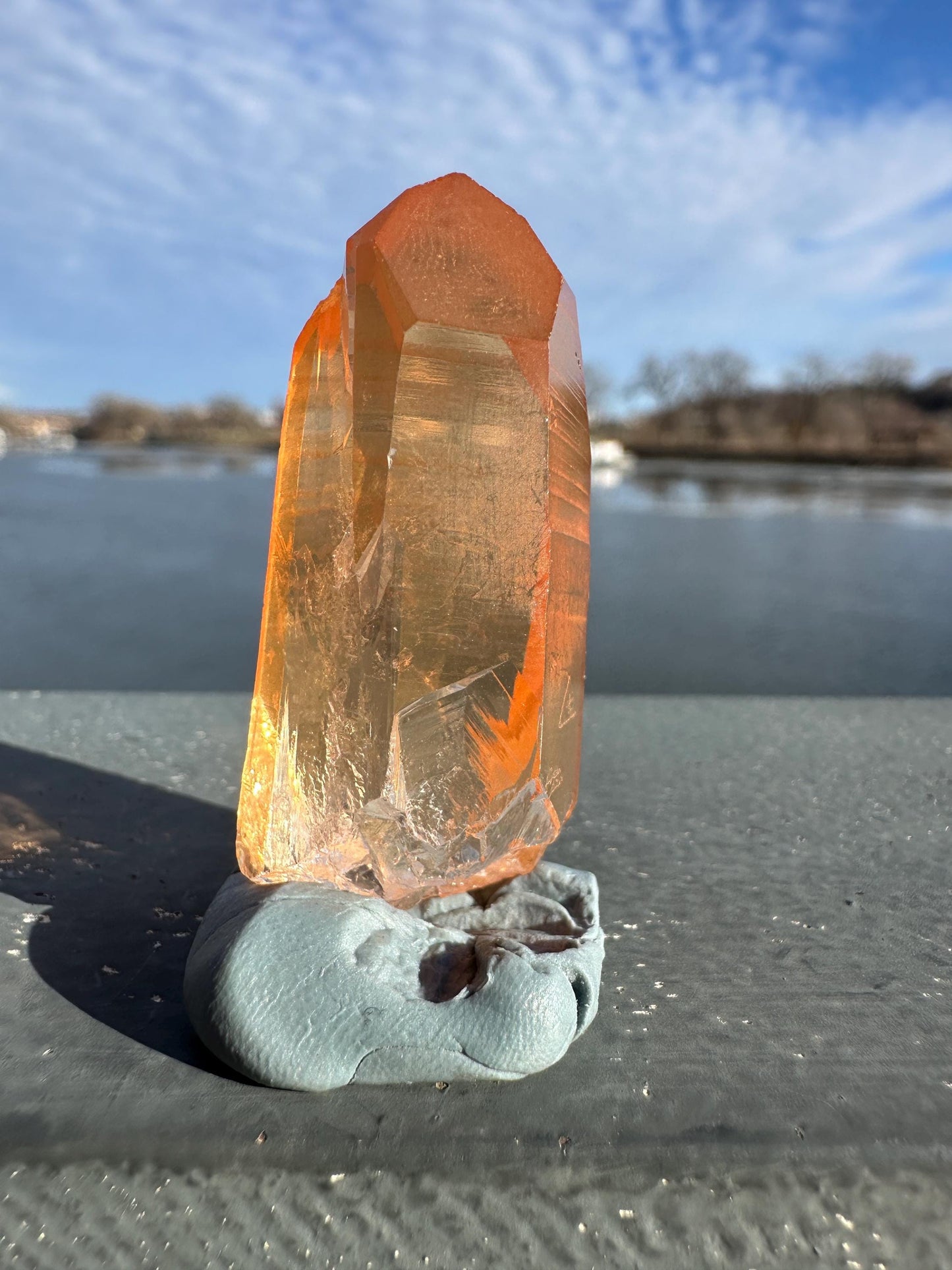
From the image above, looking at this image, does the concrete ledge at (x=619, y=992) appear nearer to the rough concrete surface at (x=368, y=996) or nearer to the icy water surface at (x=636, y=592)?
the rough concrete surface at (x=368, y=996)

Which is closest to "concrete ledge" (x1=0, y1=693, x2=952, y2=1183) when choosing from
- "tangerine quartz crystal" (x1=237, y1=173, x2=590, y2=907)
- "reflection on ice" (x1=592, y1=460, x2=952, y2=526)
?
"tangerine quartz crystal" (x1=237, y1=173, x2=590, y2=907)

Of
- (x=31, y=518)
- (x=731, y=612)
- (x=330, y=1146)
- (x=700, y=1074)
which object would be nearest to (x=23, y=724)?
(x=330, y=1146)

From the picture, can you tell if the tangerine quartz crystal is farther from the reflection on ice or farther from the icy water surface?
the reflection on ice

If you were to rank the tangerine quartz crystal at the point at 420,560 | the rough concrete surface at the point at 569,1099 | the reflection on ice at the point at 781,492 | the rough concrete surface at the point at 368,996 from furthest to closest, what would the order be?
1. the reflection on ice at the point at 781,492
2. the tangerine quartz crystal at the point at 420,560
3. the rough concrete surface at the point at 368,996
4. the rough concrete surface at the point at 569,1099

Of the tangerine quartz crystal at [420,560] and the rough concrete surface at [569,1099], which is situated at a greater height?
the tangerine quartz crystal at [420,560]

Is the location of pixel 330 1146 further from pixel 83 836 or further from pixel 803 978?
pixel 83 836

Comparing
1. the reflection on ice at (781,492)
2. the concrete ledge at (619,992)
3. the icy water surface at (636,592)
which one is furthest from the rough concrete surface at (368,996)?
the reflection on ice at (781,492)

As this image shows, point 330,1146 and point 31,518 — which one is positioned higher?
point 31,518
